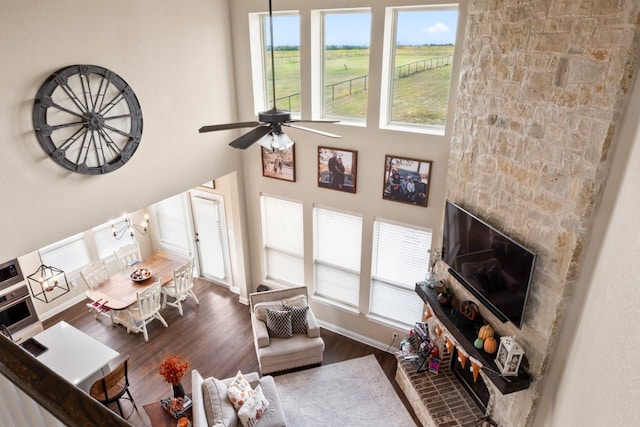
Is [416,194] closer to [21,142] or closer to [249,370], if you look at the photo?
[249,370]

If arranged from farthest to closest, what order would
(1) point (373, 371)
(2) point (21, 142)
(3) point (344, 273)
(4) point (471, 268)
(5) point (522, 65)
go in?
(3) point (344, 273) → (1) point (373, 371) → (4) point (471, 268) → (2) point (21, 142) → (5) point (522, 65)

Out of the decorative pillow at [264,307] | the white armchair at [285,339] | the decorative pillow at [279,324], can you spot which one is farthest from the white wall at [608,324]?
the decorative pillow at [264,307]

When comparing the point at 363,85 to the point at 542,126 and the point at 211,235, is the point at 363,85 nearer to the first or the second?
the point at 542,126

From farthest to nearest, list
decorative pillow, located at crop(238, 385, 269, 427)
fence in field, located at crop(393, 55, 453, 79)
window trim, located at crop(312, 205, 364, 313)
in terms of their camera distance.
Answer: window trim, located at crop(312, 205, 364, 313), fence in field, located at crop(393, 55, 453, 79), decorative pillow, located at crop(238, 385, 269, 427)

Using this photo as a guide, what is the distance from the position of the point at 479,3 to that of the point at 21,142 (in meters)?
4.92

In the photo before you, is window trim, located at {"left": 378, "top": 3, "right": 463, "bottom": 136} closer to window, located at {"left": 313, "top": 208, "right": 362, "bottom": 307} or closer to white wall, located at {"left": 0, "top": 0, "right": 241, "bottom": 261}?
window, located at {"left": 313, "top": 208, "right": 362, "bottom": 307}

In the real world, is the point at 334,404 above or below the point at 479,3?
below

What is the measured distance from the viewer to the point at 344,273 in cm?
693

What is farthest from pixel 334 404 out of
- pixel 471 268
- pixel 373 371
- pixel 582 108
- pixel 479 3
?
pixel 479 3

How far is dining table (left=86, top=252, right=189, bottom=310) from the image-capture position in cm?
689

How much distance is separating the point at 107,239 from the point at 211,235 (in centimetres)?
214

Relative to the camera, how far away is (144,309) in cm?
698

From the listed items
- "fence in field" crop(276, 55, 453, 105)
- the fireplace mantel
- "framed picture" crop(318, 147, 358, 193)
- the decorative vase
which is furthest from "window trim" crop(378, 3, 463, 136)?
the decorative vase

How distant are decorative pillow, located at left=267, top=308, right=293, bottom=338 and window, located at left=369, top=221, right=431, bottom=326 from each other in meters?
1.45
